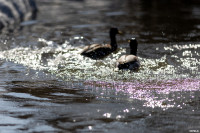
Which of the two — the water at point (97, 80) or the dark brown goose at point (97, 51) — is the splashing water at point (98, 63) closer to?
the water at point (97, 80)

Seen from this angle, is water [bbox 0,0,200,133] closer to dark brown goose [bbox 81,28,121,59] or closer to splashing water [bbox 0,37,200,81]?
splashing water [bbox 0,37,200,81]

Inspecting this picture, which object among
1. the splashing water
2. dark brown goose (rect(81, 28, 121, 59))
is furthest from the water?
dark brown goose (rect(81, 28, 121, 59))

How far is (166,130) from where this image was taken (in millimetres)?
6492

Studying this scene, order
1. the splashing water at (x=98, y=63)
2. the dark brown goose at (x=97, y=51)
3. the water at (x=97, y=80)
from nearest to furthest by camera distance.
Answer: the water at (x=97, y=80), the splashing water at (x=98, y=63), the dark brown goose at (x=97, y=51)

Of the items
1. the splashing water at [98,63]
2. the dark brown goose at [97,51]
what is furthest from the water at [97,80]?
the dark brown goose at [97,51]

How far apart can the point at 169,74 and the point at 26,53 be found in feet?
14.2

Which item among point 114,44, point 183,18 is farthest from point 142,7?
point 114,44

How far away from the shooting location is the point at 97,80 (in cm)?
936

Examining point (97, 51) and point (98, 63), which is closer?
point (98, 63)

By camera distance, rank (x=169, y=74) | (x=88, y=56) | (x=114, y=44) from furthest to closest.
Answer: (x=114, y=44), (x=88, y=56), (x=169, y=74)

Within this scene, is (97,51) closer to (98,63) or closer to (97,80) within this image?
(98,63)

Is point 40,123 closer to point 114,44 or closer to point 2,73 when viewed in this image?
point 2,73

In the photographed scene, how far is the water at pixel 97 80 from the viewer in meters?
6.93

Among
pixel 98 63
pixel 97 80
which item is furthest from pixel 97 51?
pixel 97 80
